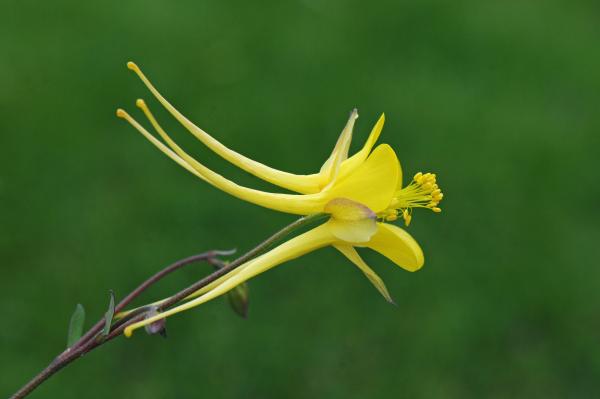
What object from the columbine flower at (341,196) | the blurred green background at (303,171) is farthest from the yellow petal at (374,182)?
the blurred green background at (303,171)

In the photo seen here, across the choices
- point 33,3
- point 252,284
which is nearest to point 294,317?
point 252,284

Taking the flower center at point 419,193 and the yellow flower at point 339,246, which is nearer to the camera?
the yellow flower at point 339,246

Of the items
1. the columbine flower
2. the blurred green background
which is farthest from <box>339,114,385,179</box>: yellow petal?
the blurred green background

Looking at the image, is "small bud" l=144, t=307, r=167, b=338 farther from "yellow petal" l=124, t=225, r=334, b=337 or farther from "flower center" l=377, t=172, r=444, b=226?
"flower center" l=377, t=172, r=444, b=226

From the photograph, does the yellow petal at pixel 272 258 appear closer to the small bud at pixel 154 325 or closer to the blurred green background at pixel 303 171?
the small bud at pixel 154 325

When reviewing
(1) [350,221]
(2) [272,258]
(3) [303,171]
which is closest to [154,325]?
(2) [272,258]

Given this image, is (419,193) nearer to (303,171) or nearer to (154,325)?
(154,325)
